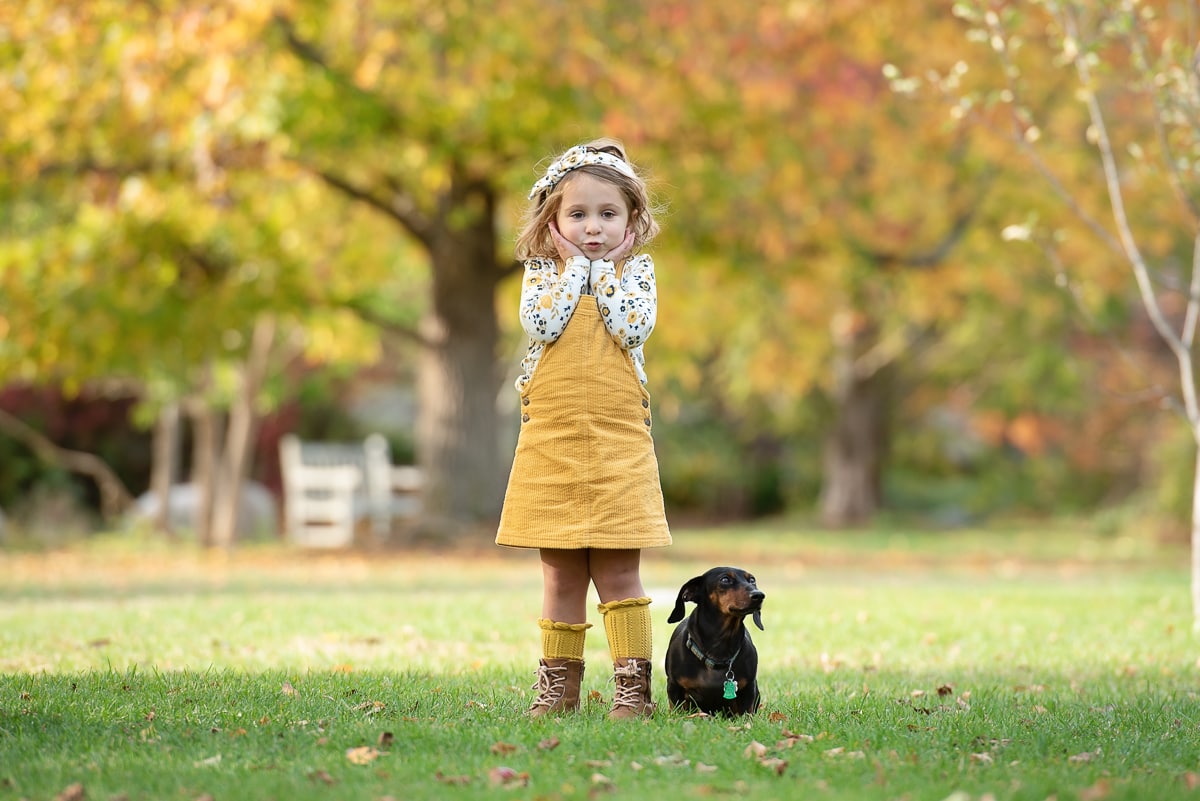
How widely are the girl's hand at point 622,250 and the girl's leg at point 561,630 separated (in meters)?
0.99

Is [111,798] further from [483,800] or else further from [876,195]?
[876,195]

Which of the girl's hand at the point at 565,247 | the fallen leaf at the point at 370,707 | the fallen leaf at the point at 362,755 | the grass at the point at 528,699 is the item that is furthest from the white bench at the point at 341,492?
the fallen leaf at the point at 362,755

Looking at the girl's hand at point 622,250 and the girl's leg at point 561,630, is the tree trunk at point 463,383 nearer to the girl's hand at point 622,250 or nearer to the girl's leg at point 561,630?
the girl's hand at point 622,250

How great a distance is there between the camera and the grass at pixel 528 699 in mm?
3842

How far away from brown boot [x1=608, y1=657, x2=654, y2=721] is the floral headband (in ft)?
5.32

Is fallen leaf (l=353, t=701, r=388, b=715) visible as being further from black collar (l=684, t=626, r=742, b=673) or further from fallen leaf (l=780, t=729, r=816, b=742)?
fallen leaf (l=780, t=729, r=816, b=742)

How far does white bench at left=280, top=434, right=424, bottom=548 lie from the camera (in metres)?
19.1

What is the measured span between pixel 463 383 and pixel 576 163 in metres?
10.4

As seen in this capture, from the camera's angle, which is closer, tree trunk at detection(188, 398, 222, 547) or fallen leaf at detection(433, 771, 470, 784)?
fallen leaf at detection(433, 771, 470, 784)

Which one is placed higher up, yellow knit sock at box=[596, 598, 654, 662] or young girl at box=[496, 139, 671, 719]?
young girl at box=[496, 139, 671, 719]

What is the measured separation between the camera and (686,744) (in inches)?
167

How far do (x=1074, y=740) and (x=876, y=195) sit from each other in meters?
13.0

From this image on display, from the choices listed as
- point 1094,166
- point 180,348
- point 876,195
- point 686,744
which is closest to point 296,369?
point 180,348

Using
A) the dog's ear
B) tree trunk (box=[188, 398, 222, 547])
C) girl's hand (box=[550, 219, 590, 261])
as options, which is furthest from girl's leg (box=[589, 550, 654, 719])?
tree trunk (box=[188, 398, 222, 547])
